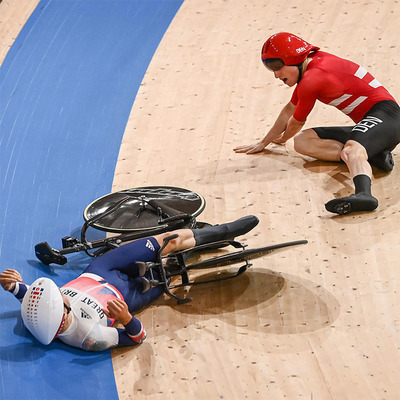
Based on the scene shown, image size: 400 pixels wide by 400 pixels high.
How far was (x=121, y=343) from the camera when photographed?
434 centimetres

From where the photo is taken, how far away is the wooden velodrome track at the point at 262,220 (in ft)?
13.7

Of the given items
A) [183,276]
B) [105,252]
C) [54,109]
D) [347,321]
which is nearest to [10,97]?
[54,109]

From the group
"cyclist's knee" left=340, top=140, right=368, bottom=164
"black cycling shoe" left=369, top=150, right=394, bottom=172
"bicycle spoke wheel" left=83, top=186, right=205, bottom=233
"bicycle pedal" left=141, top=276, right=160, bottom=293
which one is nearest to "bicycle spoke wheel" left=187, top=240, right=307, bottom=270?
"bicycle pedal" left=141, top=276, right=160, bottom=293

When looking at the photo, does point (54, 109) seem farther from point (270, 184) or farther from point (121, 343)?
point (121, 343)

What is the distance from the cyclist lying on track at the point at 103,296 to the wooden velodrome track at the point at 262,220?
0.55ft

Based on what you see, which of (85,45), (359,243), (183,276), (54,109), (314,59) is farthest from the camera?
(85,45)

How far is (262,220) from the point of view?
17.9 feet

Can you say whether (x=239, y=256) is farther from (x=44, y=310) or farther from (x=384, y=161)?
(x=384, y=161)

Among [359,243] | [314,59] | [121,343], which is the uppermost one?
[314,59]

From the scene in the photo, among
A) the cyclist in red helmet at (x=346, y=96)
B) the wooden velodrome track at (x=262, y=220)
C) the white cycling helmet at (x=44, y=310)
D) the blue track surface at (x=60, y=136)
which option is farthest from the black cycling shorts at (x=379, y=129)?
the white cycling helmet at (x=44, y=310)

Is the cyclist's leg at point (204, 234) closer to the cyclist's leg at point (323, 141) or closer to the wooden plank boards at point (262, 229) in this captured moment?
the wooden plank boards at point (262, 229)

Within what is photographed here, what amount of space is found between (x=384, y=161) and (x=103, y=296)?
2531mm

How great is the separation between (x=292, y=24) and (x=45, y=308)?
5140mm

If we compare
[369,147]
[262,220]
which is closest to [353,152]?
[369,147]
